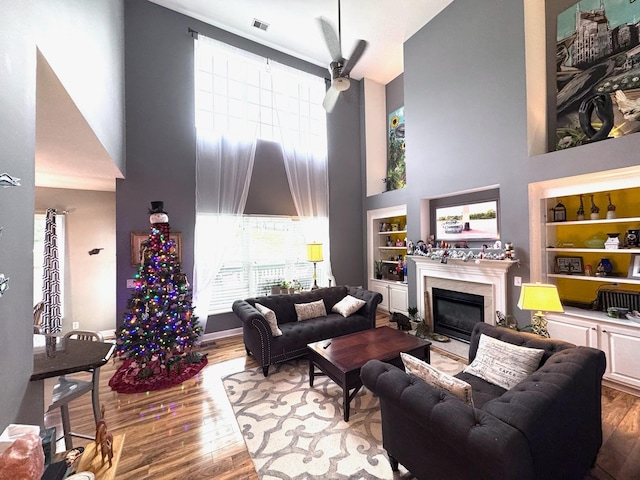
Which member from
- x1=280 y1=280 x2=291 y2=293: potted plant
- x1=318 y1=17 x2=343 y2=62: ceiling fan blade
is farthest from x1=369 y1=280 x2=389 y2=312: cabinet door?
x1=318 y1=17 x2=343 y2=62: ceiling fan blade

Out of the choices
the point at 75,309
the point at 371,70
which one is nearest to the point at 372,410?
the point at 75,309

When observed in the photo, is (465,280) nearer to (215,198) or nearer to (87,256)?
(215,198)

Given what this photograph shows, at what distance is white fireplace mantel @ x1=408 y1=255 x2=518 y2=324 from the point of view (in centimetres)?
361

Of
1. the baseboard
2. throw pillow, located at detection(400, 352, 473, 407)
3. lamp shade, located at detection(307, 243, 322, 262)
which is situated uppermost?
lamp shade, located at detection(307, 243, 322, 262)

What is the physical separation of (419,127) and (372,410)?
4626 millimetres

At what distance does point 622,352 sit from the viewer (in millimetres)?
2770

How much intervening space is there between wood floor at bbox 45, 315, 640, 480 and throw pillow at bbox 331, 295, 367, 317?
200 cm

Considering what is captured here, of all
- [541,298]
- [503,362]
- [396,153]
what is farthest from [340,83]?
[396,153]

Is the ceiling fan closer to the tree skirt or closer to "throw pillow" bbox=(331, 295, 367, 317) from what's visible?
"throw pillow" bbox=(331, 295, 367, 317)

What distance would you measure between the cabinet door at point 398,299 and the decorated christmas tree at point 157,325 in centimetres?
382

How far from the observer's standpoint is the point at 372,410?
2.62 m

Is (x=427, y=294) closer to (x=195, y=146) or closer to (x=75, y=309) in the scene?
(x=195, y=146)

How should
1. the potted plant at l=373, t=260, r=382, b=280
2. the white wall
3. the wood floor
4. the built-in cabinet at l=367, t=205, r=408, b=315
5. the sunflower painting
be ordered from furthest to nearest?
the potted plant at l=373, t=260, r=382, b=280 → the sunflower painting → the built-in cabinet at l=367, t=205, r=408, b=315 → the white wall → the wood floor

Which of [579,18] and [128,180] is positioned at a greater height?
[579,18]
